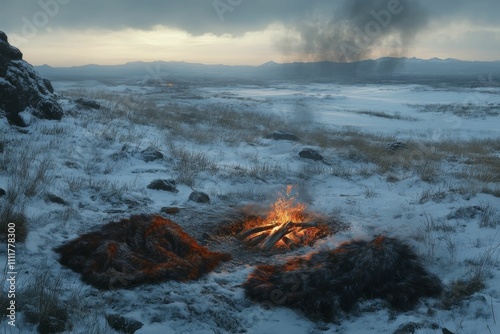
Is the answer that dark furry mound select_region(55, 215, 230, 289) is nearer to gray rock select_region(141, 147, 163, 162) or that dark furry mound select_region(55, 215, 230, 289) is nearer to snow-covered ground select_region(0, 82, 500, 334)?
snow-covered ground select_region(0, 82, 500, 334)

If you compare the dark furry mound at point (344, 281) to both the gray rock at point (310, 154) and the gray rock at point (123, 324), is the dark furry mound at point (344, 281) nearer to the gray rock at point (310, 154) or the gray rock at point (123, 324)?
the gray rock at point (123, 324)

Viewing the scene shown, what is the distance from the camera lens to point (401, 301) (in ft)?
12.4

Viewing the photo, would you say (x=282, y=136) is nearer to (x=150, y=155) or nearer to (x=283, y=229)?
(x=150, y=155)

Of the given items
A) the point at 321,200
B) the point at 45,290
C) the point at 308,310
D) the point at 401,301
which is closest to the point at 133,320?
the point at 45,290

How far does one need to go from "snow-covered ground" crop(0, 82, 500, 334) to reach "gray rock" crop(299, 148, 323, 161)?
0.74ft

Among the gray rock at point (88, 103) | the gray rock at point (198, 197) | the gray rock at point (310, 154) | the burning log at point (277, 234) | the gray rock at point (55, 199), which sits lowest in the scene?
the burning log at point (277, 234)

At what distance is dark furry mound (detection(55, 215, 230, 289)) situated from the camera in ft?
12.4

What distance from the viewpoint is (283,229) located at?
5.48 m

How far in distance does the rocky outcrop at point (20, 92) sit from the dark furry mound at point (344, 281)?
7.76m

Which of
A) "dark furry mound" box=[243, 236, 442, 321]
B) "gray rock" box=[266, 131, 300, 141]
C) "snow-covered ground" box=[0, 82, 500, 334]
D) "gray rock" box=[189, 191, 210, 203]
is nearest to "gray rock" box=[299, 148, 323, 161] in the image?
"snow-covered ground" box=[0, 82, 500, 334]

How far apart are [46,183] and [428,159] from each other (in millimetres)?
10996

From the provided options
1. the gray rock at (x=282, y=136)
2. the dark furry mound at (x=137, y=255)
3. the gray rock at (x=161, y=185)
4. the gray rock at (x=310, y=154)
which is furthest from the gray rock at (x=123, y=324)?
the gray rock at (x=282, y=136)

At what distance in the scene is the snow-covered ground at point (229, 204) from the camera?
342cm

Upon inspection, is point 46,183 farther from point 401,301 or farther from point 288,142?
point 288,142
